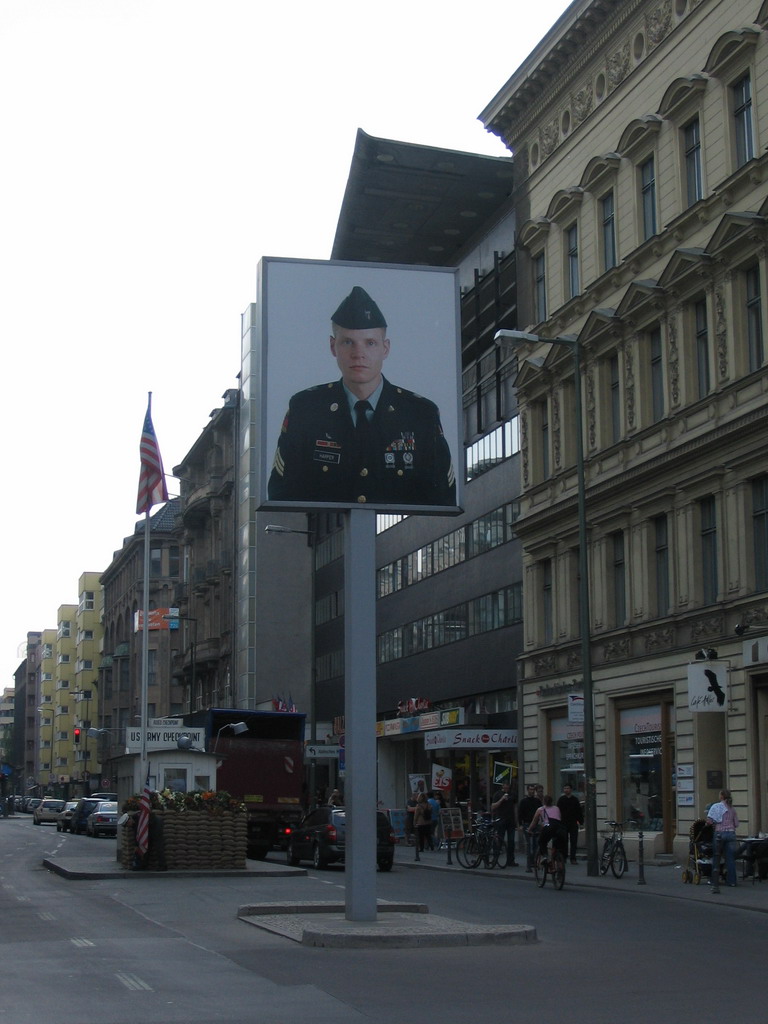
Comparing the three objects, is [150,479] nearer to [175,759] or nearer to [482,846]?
[175,759]

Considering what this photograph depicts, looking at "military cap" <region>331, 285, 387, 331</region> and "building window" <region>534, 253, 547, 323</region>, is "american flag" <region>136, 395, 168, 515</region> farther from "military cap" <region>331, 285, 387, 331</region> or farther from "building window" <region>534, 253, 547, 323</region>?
"military cap" <region>331, 285, 387, 331</region>

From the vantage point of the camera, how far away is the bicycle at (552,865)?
27.1 meters

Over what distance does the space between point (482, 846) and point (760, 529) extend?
9.60 m

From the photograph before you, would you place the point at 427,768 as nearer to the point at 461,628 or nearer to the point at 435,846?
the point at 461,628

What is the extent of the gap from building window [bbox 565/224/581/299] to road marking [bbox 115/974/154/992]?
30217mm

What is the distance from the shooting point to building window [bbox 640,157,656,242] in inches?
1441

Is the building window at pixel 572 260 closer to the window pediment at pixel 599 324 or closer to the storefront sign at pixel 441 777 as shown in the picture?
the window pediment at pixel 599 324

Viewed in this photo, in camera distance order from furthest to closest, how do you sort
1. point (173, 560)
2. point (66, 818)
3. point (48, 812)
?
point (173, 560) < point (48, 812) < point (66, 818)

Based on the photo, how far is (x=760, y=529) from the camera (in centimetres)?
3117

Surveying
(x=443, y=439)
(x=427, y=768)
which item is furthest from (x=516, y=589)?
(x=443, y=439)

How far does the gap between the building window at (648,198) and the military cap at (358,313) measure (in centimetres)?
1766

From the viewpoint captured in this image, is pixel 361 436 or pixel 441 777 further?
pixel 441 777

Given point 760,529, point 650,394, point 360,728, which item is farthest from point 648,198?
point 360,728

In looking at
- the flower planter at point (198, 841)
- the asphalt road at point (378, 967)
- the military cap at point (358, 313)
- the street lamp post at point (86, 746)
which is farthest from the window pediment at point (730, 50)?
the street lamp post at point (86, 746)
